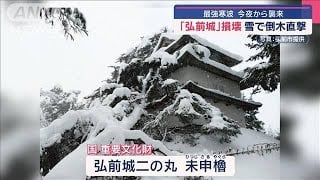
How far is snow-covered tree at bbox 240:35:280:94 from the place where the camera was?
1616 mm

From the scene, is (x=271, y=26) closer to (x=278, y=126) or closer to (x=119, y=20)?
(x=278, y=126)

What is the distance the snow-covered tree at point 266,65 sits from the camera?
1.62 meters

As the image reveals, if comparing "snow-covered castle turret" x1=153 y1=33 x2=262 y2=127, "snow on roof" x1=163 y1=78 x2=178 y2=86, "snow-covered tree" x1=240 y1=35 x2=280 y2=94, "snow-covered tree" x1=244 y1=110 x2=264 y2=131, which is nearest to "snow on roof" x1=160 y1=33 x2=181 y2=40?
"snow-covered castle turret" x1=153 y1=33 x2=262 y2=127

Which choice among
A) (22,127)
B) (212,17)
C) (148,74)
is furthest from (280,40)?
(22,127)

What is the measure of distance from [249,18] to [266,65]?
202 millimetres

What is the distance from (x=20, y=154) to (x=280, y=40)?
46.1 inches

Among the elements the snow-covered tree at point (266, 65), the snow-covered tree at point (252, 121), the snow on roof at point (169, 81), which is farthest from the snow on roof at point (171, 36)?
the snow-covered tree at point (252, 121)

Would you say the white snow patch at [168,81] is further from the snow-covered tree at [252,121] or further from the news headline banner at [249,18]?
the snow-covered tree at [252,121]

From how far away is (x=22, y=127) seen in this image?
166 centimetres

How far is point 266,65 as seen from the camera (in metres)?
1.62

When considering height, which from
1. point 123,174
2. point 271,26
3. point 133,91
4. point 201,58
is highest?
point 271,26

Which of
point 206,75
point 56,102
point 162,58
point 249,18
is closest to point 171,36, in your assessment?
point 162,58
